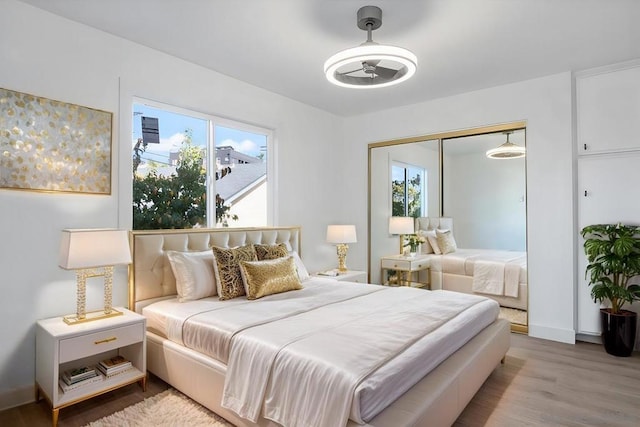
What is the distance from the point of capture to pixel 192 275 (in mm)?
2902

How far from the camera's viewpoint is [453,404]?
1.96m

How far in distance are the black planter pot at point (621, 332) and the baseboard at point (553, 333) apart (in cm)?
31

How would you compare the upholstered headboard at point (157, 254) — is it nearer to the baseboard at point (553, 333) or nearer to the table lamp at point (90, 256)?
the table lamp at point (90, 256)

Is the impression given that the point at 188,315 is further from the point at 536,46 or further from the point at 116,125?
the point at 536,46

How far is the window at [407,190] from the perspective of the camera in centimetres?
474

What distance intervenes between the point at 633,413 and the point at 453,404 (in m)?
1.32

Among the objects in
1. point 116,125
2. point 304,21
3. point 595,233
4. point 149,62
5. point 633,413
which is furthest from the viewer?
point 595,233

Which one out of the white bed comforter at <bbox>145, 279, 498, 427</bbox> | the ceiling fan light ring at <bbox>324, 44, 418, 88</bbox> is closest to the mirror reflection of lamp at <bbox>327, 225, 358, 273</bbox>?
the white bed comforter at <bbox>145, 279, 498, 427</bbox>

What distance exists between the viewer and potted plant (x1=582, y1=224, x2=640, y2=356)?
10.4 feet

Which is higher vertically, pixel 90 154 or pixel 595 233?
pixel 90 154

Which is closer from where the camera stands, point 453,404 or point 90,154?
point 453,404

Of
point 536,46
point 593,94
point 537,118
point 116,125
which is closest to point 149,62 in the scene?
point 116,125

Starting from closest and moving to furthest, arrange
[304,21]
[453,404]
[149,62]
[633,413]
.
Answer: [453,404] → [633,413] → [304,21] → [149,62]

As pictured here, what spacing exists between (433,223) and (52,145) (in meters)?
3.99
